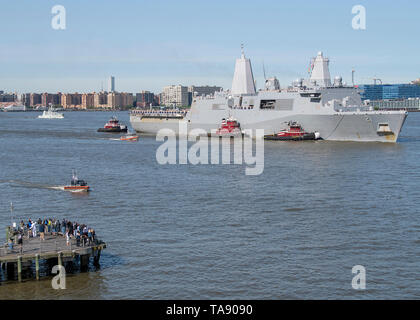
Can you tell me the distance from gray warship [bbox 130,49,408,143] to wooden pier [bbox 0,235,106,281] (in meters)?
49.7

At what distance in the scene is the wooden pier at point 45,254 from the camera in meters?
22.3

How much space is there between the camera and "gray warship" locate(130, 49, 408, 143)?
6794 centimetres

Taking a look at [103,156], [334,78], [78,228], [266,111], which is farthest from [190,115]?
[78,228]

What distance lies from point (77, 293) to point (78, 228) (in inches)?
167

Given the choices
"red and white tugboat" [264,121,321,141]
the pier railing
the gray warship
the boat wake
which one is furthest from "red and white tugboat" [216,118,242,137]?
the pier railing

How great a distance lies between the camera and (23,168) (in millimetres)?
51062

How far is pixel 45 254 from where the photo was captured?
22.5m

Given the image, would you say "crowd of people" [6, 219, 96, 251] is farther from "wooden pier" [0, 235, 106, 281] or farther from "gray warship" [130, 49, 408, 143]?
"gray warship" [130, 49, 408, 143]

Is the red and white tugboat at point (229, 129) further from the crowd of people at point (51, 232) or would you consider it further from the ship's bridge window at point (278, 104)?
the crowd of people at point (51, 232)

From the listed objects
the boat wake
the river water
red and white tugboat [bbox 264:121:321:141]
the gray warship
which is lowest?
the river water

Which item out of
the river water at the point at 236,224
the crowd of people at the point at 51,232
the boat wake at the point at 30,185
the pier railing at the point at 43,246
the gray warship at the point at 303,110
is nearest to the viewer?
the river water at the point at 236,224

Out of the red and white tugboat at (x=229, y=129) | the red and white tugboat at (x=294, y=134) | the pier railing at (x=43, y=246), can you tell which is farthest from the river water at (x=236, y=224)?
the red and white tugboat at (x=229, y=129)

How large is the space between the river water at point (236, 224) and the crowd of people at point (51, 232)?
4.29 ft

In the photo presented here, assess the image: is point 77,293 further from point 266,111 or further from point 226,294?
point 266,111
